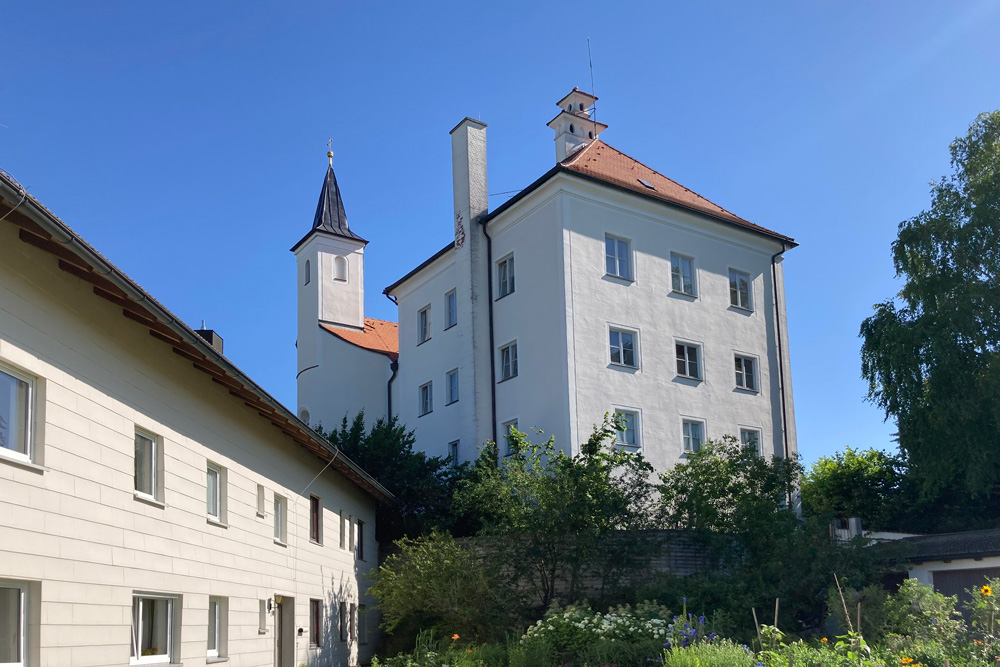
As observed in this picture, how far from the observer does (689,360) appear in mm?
30344

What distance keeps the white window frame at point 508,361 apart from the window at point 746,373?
7.27 m

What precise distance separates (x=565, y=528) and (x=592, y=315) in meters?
8.37

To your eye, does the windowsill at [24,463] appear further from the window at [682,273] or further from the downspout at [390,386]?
the downspout at [390,386]

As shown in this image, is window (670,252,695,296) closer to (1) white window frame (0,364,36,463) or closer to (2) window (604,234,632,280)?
(2) window (604,234,632,280)

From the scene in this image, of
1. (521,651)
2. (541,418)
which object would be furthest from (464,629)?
(541,418)

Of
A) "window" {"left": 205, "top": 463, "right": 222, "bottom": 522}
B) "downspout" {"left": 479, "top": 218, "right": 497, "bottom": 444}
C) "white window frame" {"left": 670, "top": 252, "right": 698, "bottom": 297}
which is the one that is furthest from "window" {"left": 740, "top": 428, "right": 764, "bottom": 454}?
"window" {"left": 205, "top": 463, "right": 222, "bottom": 522}

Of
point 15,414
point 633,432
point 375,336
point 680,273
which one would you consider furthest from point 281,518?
point 375,336

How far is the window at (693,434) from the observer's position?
96.8ft

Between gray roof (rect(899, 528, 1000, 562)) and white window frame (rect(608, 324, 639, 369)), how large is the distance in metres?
9.03

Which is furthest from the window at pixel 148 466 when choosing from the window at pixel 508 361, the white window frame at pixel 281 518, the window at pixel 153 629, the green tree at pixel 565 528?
the window at pixel 508 361

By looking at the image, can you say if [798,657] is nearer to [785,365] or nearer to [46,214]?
[46,214]

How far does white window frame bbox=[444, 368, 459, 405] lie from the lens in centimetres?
3241

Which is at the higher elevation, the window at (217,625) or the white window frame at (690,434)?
the white window frame at (690,434)

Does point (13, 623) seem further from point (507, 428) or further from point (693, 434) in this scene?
point (693, 434)
